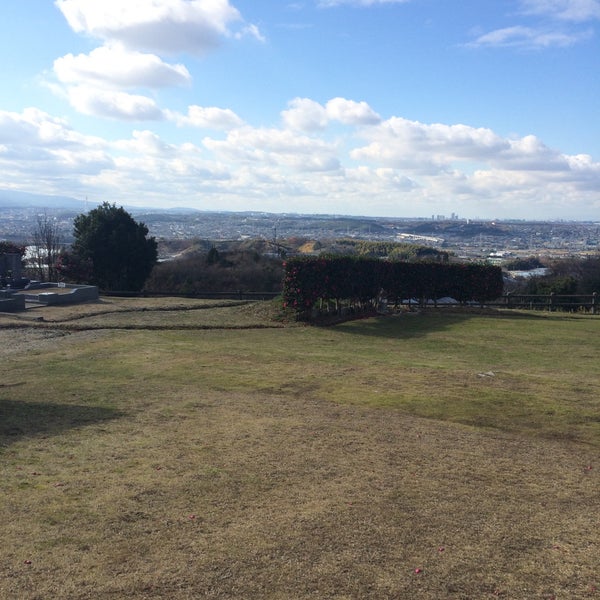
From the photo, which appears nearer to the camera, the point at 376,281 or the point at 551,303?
the point at 376,281

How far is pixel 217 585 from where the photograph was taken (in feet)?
16.1

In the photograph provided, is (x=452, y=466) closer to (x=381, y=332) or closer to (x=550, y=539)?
(x=550, y=539)

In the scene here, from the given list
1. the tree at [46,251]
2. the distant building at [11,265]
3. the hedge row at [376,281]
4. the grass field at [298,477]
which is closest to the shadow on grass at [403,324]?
the hedge row at [376,281]

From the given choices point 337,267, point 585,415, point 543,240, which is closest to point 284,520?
point 585,415

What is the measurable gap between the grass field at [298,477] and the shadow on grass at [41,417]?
0.20 feet

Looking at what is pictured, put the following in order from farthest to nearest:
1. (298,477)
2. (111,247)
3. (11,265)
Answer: (111,247), (11,265), (298,477)

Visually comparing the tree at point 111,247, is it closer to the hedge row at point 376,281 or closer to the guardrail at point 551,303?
the hedge row at point 376,281

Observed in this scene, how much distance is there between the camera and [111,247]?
4106 cm

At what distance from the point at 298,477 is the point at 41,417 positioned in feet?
17.8

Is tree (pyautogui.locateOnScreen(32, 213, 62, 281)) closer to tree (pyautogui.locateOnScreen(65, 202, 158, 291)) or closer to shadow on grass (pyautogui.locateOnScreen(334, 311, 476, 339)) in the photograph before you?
tree (pyautogui.locateOnScreen(65, 202, 158, 291))

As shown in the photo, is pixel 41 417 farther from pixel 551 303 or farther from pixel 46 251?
pixel 46 251

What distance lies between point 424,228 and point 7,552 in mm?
198775

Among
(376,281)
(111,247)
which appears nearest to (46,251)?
(111,247)

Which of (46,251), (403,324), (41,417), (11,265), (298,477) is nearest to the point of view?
(298,477)
